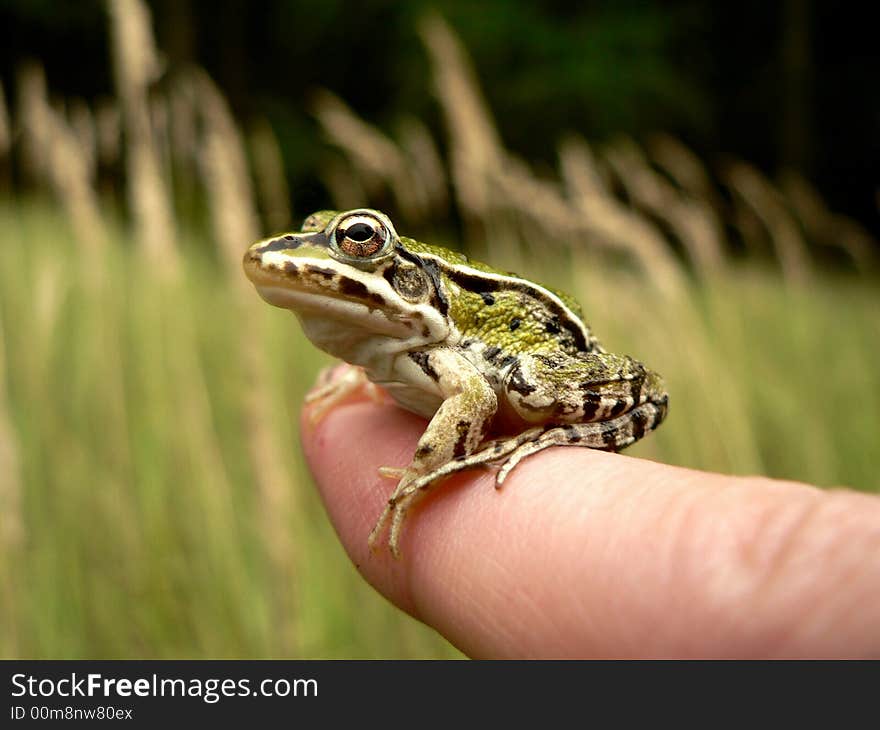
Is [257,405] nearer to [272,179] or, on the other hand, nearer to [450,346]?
[450,346]

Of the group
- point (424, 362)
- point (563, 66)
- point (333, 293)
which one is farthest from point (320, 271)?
point (563, 66)

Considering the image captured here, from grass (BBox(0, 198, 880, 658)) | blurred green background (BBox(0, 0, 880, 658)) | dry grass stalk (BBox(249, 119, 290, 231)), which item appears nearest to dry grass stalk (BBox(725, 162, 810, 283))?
blurred green background (BBox(0, 0, 880, 658))

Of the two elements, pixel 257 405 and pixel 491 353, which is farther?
pixel 257 405

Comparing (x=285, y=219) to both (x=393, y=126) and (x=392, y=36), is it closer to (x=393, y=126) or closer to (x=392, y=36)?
(x=393, y=126)

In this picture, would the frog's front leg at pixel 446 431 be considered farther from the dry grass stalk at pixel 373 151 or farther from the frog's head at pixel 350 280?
the dry grass stalk at pixel 373 151

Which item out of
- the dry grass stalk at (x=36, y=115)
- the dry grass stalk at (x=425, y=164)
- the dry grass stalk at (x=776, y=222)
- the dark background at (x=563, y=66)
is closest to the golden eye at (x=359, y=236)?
the dry grass stalk at (x=36, y=115)

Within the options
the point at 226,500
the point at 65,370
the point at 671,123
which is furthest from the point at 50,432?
the point at 671,123

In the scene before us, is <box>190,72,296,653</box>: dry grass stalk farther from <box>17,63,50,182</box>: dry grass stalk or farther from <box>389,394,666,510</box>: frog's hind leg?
<box>17,63,50,182</box>: dry grass stalk
